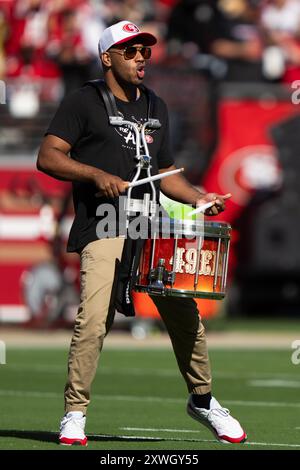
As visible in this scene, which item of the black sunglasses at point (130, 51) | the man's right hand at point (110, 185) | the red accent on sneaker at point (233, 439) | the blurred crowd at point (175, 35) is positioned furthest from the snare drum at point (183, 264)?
the blurred crowd at point (175, 35)

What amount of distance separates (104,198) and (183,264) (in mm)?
617

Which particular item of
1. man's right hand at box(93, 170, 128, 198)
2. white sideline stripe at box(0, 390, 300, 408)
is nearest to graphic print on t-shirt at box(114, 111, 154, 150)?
man's right hand at box(93, 170, 128, 198)

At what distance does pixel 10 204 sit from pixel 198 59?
11.5 ft

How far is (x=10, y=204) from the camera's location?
19.8 m

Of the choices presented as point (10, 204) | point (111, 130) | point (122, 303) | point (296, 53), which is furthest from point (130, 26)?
point (296, 53)

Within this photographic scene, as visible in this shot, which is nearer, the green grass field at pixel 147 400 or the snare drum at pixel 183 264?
the snare drum at pixel 183 264

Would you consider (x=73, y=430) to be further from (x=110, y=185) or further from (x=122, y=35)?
(x=122, y=35)

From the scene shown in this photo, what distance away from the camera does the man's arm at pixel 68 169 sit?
7.62 meters

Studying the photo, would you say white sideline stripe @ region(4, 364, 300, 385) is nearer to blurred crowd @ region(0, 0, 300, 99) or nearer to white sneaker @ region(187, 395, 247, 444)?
white sneaker @ region(187, 395, 247, 444)

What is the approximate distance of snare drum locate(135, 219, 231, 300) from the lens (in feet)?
25.3

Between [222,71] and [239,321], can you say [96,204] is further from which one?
[239,321]

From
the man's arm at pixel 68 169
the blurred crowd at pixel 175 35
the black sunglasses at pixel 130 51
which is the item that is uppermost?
the blurred crowd at pixel 175 35

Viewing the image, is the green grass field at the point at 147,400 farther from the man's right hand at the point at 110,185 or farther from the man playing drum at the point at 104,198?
the man's right hand at the point at 110,185

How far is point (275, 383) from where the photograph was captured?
12891 millimetres
